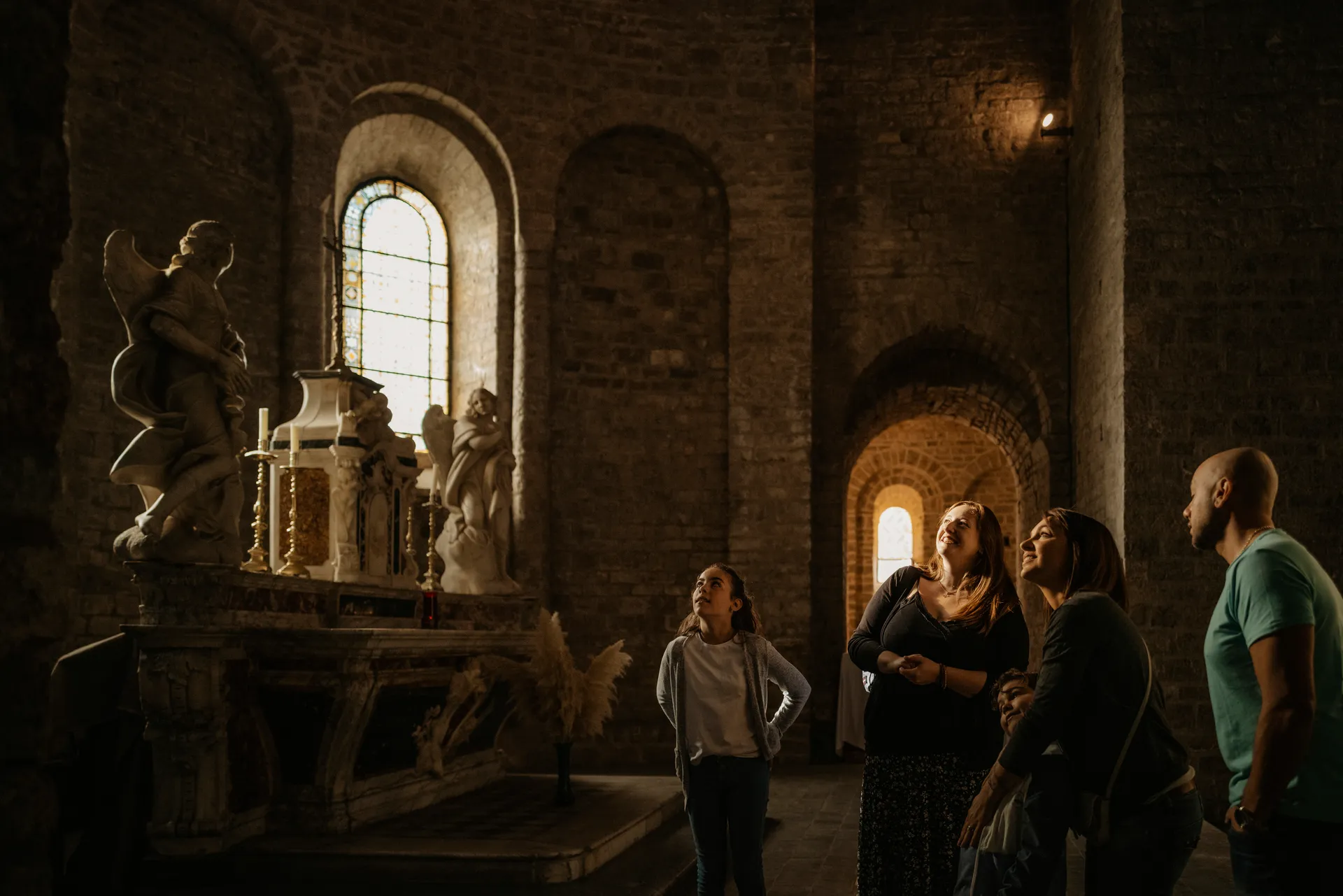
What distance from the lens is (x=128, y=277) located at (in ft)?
22.0

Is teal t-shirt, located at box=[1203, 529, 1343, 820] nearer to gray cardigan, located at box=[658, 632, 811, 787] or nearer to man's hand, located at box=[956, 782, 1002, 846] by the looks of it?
man's hand, located at box=[956, 782, 1002, 846]

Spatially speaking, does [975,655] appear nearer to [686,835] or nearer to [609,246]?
[686,835]

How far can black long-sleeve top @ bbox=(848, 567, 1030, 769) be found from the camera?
3959mm

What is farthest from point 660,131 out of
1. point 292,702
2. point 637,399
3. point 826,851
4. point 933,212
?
point 292,702

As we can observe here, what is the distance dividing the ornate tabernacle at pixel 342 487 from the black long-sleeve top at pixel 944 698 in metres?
4.69

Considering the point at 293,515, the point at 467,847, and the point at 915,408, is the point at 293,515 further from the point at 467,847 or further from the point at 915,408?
the point at 915,408

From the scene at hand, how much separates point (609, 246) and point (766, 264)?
1.72m

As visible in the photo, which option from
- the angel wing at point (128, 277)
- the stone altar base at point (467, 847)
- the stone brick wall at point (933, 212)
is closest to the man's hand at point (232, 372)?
the angel wing at point (128, 277)

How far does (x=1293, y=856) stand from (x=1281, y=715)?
317mm

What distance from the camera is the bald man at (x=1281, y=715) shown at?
9.45 feet

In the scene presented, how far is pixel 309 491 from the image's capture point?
27.1 ft

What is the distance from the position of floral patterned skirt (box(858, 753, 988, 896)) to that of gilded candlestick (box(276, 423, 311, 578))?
184 inches

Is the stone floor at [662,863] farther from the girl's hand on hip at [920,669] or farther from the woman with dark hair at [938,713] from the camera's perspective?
the girl's hand on hip at [920,669]

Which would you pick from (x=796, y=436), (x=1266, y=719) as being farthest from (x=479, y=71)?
(x=1266, y=719)
